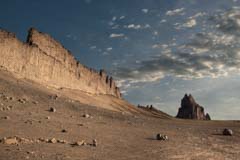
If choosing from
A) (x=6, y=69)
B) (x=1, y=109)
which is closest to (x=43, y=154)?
(x=1, y=109)

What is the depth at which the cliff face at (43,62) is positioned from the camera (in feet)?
108

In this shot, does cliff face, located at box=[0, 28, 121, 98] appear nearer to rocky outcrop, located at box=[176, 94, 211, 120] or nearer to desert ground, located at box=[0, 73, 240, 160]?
desert ground, located at box=[0, 73, 240, 160]

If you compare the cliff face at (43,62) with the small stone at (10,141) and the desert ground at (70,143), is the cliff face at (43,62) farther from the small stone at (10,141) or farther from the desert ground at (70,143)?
the small stone at (10,141)

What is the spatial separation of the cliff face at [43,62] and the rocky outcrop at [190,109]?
156ft

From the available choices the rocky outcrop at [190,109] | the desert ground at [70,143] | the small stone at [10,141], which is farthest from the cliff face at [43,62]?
the rocky outcrop at [190,109]

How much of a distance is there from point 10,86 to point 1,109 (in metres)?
7.13

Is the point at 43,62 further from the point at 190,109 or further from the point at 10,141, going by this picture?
the point at 190,109

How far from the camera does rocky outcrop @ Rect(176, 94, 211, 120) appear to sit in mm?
102500

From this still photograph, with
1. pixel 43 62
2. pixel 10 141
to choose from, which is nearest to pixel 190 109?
pixel 43 62

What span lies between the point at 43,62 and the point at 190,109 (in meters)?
71.3

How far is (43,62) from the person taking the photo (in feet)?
132

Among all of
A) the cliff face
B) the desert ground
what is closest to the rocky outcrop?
the cliff face

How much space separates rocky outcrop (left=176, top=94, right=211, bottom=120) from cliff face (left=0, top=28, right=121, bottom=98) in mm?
47500

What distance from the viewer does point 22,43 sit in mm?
35719
